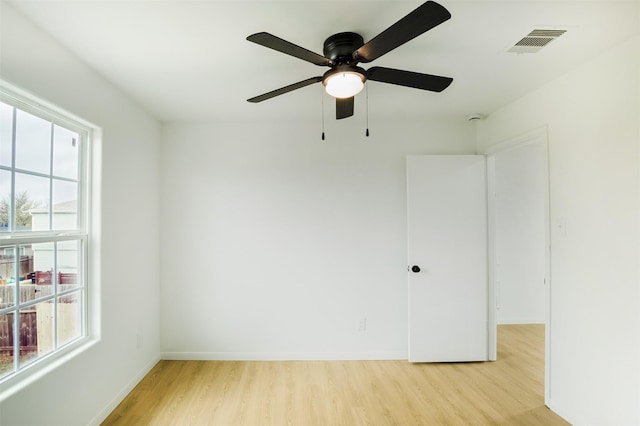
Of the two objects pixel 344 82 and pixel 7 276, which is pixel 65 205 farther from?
pixel 344 82

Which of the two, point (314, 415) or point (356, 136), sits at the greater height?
point (356, 136)

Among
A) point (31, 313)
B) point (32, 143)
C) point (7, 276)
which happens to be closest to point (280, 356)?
point (31, 313)

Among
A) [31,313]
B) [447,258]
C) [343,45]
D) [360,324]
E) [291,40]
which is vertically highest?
[291,40]

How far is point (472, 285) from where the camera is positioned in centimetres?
305

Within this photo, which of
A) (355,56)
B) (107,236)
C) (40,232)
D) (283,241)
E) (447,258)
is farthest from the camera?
(283,241)

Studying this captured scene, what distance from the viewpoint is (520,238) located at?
13.9 ft

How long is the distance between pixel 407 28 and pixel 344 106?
809 millimetres

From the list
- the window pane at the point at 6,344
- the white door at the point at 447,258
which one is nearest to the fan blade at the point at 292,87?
the white door at the point at 447,258

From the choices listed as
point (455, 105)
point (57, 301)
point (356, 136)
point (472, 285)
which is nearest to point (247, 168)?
point (356, 136)

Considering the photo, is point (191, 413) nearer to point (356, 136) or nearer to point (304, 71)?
point (304, 71)

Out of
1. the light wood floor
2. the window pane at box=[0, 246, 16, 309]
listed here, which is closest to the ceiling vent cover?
the light wood floor

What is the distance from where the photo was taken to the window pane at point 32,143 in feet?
5.45

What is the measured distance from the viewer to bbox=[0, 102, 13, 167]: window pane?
1.56m

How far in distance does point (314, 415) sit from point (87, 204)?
7.46 ft
